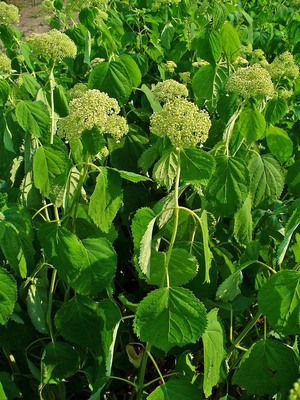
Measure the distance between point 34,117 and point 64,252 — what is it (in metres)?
0.55

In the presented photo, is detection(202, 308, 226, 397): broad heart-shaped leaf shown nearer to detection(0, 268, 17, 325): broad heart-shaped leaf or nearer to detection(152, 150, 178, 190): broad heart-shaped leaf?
detection(152, 150, 178, 190): broad heart-shaped leaf

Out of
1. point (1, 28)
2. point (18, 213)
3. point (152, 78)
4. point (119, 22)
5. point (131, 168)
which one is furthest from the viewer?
point (119, 22)

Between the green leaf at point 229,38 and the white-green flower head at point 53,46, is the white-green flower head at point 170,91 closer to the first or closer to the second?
the white-green flower head at point 53,46

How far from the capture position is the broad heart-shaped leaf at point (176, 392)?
1.80 meters

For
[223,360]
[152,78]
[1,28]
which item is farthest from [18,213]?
[152,78]

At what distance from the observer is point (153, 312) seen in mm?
1658

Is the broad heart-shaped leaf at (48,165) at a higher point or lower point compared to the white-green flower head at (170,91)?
lower

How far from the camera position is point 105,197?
5.87 feet

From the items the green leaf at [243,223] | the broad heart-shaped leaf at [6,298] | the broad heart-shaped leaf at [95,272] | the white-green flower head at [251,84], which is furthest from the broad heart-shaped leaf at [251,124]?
the broad heart-shaped leaf at [6,298]

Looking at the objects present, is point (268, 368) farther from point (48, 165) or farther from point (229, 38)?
point (229, 38)

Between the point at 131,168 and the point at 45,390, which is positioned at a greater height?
the point at 131,168

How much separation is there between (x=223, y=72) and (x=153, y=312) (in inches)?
55.1

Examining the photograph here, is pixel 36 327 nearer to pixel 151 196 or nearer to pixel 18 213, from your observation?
pixel 18 213

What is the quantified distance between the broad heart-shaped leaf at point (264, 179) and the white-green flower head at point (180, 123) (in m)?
0.72
